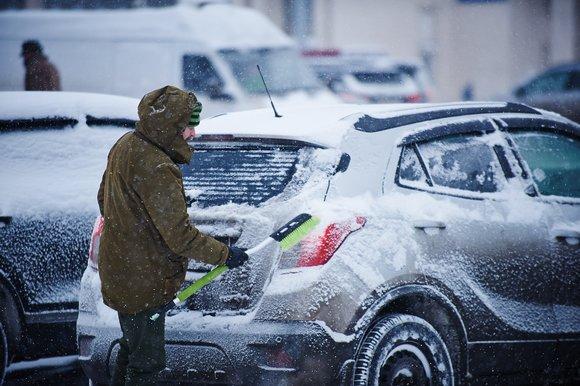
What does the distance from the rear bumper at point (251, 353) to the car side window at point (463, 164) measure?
1.22 meters

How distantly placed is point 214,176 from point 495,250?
1498mm

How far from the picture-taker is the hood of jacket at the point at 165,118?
16.7 ft

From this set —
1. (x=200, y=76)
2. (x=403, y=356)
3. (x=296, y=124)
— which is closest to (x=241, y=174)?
(x=296, y=124)

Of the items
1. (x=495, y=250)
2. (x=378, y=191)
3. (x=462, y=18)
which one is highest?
(x=378, y=191)

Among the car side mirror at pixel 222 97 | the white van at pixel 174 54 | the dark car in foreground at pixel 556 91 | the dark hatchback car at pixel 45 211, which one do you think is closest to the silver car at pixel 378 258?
the dark hatchback car at pixel 45 211

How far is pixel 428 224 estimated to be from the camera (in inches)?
227

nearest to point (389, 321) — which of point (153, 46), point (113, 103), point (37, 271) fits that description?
point (37, 271)

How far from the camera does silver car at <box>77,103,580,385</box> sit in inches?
209

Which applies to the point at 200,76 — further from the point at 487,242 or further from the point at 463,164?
the point at 487,242

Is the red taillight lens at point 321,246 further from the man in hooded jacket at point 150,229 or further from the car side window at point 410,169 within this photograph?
the car side window at point 410,169

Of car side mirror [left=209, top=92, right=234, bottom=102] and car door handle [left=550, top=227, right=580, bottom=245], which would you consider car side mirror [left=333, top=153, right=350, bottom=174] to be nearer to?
car door handle [left=550, top=227, right=580, bottom=245]

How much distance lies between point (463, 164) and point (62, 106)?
8.33 feet

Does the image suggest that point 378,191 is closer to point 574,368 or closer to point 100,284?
point 100,284

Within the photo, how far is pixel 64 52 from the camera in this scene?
57.3 feet
